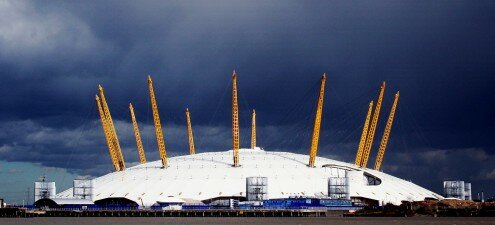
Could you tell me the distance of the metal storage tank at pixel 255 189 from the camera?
19688 centimetres

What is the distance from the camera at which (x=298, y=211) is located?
19300 cm

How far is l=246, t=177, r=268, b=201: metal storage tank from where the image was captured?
19688 centimetres

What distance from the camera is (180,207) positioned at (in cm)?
19975

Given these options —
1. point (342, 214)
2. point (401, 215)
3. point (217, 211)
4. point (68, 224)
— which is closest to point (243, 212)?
point (217, 211)

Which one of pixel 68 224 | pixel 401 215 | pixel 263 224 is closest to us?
pixel 263 224

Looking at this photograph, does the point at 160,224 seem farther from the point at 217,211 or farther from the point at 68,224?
the point at 217,211

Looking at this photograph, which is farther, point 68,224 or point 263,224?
point 68,224

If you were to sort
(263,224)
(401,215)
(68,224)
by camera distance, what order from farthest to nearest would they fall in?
(401,215) < (68,224) < (263,224)

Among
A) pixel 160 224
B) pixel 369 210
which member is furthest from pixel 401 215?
pixel 160 224

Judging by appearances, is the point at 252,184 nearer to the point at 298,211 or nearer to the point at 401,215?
the point at 298,211

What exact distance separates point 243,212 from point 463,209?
51.8 metres

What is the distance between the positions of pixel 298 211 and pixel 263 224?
46.5 meters

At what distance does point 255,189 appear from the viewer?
7785 inches

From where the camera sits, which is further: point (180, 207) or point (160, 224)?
point (180, 207)
